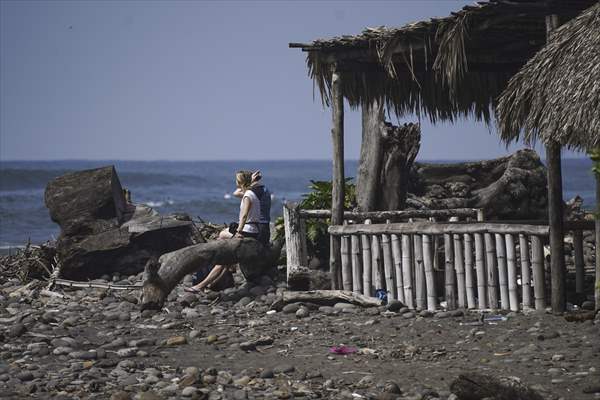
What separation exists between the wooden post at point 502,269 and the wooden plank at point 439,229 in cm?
14

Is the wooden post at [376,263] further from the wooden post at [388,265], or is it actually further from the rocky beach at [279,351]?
the rocky beach at [279,351]

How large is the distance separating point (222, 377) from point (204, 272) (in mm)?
5633

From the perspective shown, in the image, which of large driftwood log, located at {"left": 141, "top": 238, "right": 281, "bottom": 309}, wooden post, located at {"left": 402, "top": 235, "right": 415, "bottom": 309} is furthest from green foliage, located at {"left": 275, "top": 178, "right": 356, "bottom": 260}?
wooden post, located at {"left": 402, "top": 235, "right": 415, "bottom": 309}

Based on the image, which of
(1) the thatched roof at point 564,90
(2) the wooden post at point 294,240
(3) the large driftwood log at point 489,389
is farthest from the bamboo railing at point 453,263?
(3) the large driftwood log at point 489,389

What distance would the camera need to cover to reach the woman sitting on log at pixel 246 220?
14.2 m

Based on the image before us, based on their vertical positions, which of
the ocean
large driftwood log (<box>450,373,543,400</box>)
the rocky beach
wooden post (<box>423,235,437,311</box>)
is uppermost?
wooden post (<box>423,235,437,311</box>)

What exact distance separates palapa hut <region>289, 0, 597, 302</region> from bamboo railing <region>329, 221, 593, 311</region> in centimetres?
56

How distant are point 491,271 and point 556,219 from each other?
3.97 ft

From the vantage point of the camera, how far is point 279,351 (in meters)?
10.6

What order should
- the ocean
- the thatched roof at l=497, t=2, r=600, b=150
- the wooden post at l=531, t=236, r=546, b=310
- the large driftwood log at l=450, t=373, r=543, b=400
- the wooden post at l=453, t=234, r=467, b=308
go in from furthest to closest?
the ocean < the wooden post at l=453, t=234, r=467, b=308 < the wooden post at l=531, t=236, r=546, b=310 < the thatched roof at l=497, t=2, r=600, b=150 < the large driftwood log at l=450, t=373, r=543, b=400

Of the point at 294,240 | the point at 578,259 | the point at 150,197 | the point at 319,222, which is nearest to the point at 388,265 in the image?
the point at 294,240

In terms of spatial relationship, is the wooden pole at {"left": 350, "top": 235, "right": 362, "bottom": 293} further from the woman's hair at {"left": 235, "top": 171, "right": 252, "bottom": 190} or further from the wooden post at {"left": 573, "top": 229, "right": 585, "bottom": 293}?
the wooden post at {"left": 573, "top": 229, "right": 585, "bottom": 293}

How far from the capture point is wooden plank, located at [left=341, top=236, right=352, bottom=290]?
43.4ft

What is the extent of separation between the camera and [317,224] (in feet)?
50.9
